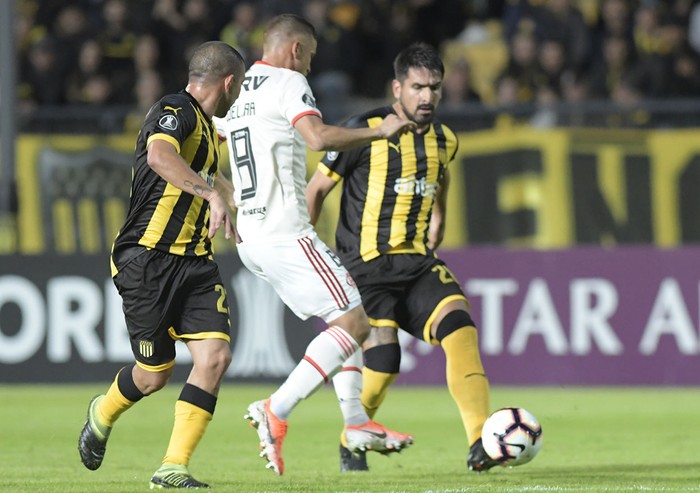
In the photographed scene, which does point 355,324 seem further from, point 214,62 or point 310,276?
point 214,62

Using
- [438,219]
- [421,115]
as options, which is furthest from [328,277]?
[438,219]

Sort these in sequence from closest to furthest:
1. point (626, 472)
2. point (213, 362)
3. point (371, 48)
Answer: point (213, 362) < point (626, 472) < point (371, 48)

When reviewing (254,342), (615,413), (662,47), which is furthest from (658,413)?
(662,47)

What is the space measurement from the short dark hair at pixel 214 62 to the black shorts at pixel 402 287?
168 cm

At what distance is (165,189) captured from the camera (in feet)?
22.4

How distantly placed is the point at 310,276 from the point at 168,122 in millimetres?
1078

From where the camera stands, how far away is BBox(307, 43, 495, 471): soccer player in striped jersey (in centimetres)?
782

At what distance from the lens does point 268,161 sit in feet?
23.5

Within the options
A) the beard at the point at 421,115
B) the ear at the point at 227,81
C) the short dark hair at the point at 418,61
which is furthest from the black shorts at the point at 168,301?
the short dark hair at the point at 418,61

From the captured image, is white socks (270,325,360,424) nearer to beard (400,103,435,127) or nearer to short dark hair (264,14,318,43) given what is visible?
beard (400,103,435,127)

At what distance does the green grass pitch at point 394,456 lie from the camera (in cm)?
692

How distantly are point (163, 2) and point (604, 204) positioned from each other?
18.7 feet

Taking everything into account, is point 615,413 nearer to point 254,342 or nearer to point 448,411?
point 448,411

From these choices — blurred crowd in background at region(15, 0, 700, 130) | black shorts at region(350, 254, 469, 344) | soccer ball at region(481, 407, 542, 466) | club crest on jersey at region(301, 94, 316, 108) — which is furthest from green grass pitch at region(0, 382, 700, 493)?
blurred crowd in background at region(15, 0, 700, 130)
